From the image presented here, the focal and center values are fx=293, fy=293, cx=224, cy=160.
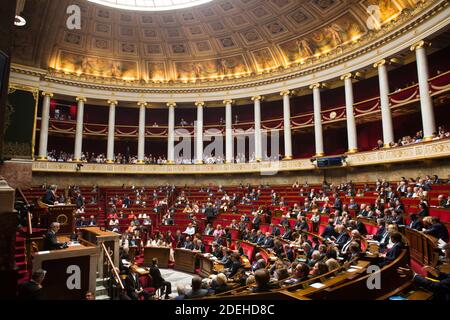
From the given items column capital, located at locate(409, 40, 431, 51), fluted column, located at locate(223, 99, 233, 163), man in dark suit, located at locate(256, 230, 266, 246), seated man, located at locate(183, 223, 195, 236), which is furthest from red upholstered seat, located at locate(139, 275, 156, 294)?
column capital, located at locate(409, 40, 431, 51)

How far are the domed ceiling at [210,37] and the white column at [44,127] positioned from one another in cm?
227

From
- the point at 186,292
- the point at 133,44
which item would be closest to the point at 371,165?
the point at 186,292

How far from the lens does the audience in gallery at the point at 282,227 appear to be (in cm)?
526

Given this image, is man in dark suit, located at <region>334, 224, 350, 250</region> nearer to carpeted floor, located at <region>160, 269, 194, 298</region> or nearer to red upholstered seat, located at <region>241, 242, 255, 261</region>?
red upholstered seat, located at <region>241, 242, 255, 261</region>

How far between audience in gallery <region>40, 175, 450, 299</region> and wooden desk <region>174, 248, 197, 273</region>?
1.00 ft

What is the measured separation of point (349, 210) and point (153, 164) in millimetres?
15580

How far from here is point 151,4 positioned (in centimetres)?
2069

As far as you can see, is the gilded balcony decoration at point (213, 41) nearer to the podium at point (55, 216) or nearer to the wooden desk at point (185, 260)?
the podium at point (55, 216)

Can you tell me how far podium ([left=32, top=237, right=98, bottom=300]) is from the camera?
5.66 meters

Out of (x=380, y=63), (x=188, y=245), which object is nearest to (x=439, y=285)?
(x=188, y=245)

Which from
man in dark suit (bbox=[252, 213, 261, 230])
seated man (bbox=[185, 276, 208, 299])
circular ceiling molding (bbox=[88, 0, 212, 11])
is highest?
circular ceiling molding (bbox=[88, 0, 212, 11])

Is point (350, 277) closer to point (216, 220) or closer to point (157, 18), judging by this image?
point (216, 220)

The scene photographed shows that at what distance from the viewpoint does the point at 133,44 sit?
22.9 meters

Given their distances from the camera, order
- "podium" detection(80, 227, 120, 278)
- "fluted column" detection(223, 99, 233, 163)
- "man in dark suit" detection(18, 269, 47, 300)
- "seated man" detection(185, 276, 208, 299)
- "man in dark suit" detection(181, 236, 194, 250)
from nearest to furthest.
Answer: "man in dark suit" detection(18, 269, 47, 300) → "seated man" detection(185, 276, 208, 299) → "podium" detection(80, 227, 120, 278) → "man in dark suit" detection(181, 236, 194, 250) → "fluted column" detection(223, 99, 233, 163)
